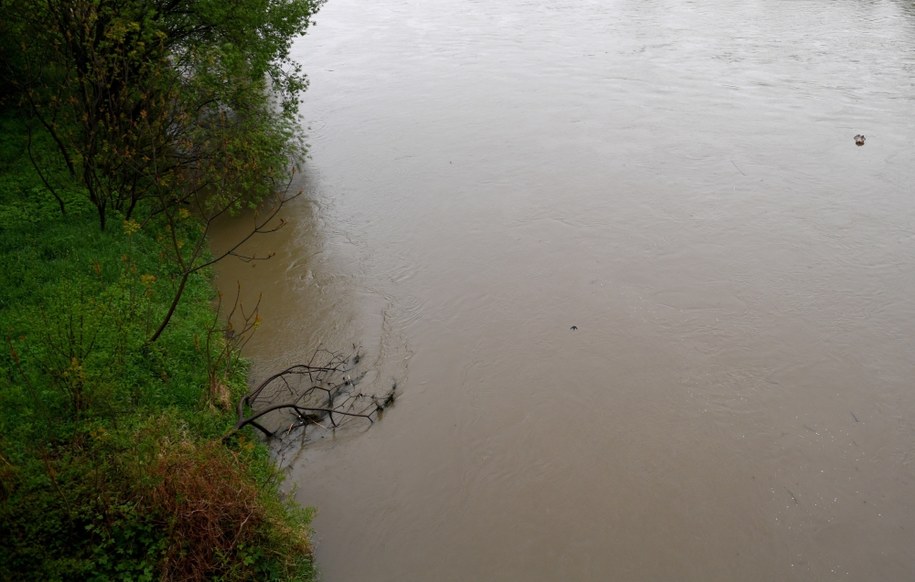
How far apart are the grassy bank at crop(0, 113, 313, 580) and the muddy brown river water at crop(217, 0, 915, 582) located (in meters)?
1.03

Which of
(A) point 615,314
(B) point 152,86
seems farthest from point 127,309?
(A) point 615,314

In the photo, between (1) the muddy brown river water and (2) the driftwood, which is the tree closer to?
(1) the muddy brown river water

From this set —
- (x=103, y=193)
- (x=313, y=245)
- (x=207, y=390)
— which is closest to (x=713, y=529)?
(x=207, y=390)

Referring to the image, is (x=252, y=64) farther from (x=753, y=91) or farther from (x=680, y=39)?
(x=680, y=39)

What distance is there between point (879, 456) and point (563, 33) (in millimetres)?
19515

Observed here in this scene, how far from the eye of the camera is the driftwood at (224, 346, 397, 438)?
898 cm

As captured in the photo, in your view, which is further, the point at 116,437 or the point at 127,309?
the point at 127,309

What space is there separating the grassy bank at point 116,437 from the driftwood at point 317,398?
377mm

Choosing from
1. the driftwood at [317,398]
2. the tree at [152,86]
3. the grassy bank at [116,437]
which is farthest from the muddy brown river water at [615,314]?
the tree at [152,86]

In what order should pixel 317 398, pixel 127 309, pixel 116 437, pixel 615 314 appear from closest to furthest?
pixel 116 437, pixel 127 309, pixel 317 398, pixel 615 314

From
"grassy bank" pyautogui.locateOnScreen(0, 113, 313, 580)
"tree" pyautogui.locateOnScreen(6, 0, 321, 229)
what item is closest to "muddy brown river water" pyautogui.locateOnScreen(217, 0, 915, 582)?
"grassy bank" pyautogui.locateOnScreen(0, 113, 313, 580)

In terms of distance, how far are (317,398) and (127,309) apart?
265cm

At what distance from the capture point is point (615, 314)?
1098 centimetres

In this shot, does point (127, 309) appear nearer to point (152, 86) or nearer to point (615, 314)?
point (152, 86)
